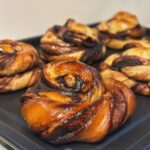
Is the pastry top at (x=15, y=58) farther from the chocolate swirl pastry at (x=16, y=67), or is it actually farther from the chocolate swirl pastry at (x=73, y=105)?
the chocolate swirl pastry at (x=73, y=105)

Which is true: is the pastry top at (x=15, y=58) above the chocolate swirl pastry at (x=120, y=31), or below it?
above

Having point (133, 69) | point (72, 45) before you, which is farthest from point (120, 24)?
A: point (133, 69)

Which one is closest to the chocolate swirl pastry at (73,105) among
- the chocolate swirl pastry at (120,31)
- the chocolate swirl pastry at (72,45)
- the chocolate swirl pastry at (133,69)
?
the chocolate swirl pastry at (133,69)

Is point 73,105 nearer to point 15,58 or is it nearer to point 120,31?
point 15,58

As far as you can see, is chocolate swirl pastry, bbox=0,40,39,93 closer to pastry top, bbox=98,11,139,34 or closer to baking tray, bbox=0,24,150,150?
baking tray, bbox=0,24,150,150

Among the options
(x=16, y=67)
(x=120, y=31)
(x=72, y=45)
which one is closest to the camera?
(x=16, y=67)

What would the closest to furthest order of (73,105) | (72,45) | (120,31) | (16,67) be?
(73,105) → (16,67) → (72,45) → (120,31)
